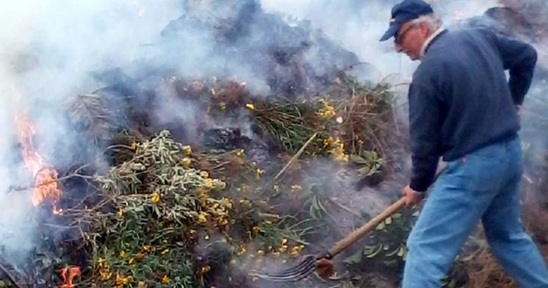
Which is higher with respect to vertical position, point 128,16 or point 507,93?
point 507,93

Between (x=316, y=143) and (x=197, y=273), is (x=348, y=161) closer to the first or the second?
(x=316, y=143)

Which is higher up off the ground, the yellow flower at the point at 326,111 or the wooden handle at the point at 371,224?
the wooden handle at the point at 371,224

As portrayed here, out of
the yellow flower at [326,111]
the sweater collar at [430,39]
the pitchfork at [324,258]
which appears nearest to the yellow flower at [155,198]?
the pitchfork at [324,258]

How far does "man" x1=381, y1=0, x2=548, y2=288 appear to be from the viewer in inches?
171

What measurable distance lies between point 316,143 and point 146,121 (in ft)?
3.88

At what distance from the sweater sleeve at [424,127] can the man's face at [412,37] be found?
23 centimetres

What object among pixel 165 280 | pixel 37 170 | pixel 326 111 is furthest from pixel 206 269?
pixel 326 111

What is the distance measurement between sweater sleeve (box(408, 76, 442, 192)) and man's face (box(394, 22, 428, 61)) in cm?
23

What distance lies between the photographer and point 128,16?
6238mm

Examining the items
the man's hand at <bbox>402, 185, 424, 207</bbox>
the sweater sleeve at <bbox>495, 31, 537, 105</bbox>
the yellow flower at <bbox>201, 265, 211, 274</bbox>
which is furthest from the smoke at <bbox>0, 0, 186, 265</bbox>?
the sweater sleeve at <bbox>495, 31, 537, 105</bbox>

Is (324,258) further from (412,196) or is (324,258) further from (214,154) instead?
(214,154)

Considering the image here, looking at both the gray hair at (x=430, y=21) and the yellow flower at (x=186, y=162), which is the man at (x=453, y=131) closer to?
the gray hair at (x=430, y=21)

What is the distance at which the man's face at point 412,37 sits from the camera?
14.7ft

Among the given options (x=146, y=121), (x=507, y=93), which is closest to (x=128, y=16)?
(x=146, y=121)
